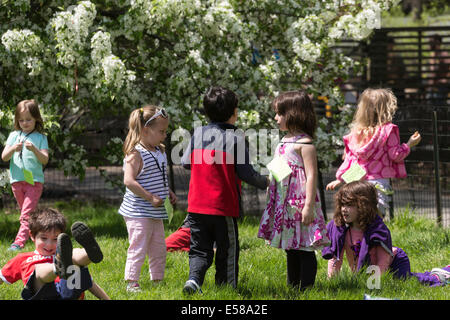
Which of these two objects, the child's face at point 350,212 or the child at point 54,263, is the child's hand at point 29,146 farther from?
the child's face at point 350,212

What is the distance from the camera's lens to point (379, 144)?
5434 millimetres

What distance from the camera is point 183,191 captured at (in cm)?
939

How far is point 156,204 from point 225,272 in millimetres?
656

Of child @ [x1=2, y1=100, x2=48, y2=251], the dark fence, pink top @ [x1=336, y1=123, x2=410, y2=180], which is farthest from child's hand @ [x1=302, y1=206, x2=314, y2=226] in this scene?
the dark fence

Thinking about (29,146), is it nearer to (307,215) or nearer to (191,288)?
(191,288)

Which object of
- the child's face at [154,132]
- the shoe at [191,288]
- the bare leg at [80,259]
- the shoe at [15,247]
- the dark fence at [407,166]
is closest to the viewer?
the bare leg at [80,259]

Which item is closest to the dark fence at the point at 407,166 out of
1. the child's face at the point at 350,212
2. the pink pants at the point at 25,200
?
the pink pants at the point at 25,200

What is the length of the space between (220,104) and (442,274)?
212 cm

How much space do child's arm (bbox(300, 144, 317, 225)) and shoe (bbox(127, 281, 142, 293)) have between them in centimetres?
119

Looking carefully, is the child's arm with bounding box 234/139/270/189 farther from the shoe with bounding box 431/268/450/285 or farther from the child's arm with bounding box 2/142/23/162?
the child's arm with bounding box 2/142/23/162

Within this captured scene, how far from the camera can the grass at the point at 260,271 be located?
168 inches

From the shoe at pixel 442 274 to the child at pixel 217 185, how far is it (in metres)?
1.61
